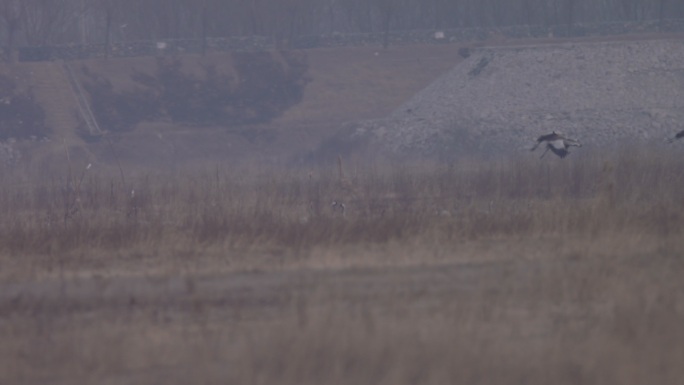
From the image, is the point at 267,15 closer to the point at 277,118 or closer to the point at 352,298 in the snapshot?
the point at 277,118

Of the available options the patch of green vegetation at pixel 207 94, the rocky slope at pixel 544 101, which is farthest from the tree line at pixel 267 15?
the rocky slope at pixel 544 101

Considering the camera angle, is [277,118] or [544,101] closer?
[544,101]

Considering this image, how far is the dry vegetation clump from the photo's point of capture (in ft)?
54.5

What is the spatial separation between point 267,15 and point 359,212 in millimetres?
58648

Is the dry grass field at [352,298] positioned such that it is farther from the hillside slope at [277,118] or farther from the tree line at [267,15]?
the tree line at [267,15]

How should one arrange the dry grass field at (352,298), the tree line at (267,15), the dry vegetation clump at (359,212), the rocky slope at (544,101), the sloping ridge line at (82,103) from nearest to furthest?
the dry grass field at (352,298) → the dry vegetation clump at (359,212) → the rocky slope at (544,101) → the sloping ridge line at (82,103) → the tree line at (267,15)

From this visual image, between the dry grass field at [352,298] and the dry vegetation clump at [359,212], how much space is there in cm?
8

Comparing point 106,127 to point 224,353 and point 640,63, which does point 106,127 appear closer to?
point 640,63

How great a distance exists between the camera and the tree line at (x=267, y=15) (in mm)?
78000

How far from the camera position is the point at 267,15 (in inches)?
3120

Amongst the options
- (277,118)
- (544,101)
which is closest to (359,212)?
(544,101)

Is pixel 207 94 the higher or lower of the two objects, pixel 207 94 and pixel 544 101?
the higher

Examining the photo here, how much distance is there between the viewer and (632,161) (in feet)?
→ 89.0

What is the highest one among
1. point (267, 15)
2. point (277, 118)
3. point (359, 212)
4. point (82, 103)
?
point (267, 15)
